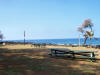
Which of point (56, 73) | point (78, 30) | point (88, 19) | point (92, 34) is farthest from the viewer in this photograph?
point (78, 30)

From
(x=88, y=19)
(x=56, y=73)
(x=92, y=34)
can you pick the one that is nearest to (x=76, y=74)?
(x=56, y=73)

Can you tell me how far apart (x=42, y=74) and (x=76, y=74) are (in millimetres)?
1718

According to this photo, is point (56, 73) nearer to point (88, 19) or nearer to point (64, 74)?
point (64, 74)

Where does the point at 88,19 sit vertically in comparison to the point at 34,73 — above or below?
above

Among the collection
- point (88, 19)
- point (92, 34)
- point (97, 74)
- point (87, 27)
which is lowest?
point (97, 74)

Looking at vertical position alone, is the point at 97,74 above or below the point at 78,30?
below

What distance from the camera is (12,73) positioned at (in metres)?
5.99

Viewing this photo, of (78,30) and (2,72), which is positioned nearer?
(2,72)

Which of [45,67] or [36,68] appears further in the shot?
[45,67]

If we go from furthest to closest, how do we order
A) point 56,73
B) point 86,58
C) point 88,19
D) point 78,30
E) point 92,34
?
1. point 78,30
2. point 88,19
3. point 92,34
4. point 86,58
5. point 56,73

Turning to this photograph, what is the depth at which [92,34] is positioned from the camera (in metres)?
36.4

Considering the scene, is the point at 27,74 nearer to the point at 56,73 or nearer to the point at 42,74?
the point at 42,74

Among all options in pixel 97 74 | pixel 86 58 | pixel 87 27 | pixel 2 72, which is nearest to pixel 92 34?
pixel 87 27

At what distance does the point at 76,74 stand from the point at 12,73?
3.16 meters
